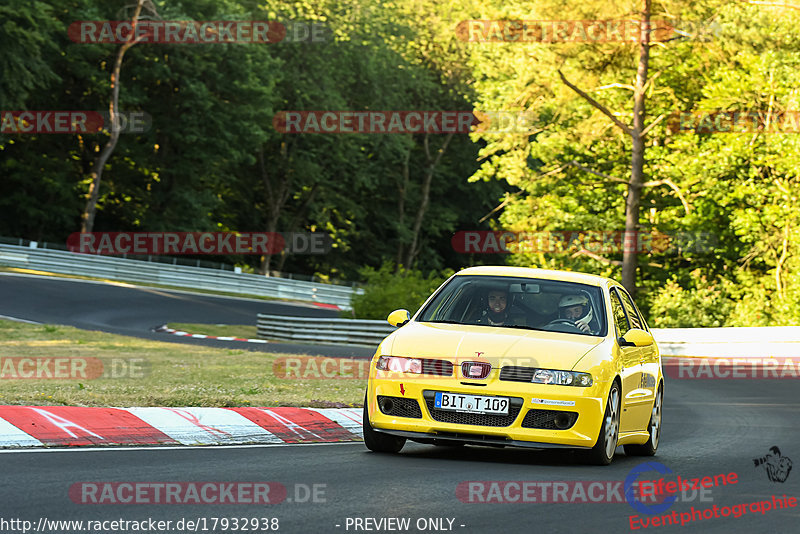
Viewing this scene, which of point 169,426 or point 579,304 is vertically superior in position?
point 579,304

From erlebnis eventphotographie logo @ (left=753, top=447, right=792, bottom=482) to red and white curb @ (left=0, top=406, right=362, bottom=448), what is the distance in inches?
144

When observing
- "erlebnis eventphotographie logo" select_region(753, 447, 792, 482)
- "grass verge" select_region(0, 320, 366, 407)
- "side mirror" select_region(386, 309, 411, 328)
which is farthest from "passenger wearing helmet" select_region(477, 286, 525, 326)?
"grass verge" select_region(0, 320, 366, 407)

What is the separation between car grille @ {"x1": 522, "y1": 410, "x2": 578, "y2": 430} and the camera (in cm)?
952

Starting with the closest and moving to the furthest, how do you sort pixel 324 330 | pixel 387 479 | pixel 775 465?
pixel 387 479 → pixel 775 465 → pixel 324 330

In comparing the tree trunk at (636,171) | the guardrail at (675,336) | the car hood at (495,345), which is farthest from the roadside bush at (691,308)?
the car hood at (495,345)

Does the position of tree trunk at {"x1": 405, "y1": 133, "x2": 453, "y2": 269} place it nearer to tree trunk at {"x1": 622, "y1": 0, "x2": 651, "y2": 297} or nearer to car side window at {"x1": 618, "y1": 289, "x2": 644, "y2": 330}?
tree trunk at {"x1": 622, "y1": 0, "x2": 651, "y2": 297}

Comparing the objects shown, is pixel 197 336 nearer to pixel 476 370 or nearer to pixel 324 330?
pixel 324 330

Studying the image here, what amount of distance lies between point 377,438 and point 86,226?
4513cm

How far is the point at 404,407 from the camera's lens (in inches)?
383

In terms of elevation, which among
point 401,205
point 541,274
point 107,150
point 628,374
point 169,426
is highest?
point 107,150

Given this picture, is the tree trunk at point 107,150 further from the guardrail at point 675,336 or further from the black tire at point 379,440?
the black tire at point 379,440

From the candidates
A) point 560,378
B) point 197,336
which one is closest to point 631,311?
point 560,378

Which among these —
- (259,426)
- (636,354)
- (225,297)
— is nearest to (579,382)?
(636,354)

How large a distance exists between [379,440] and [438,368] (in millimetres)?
908
